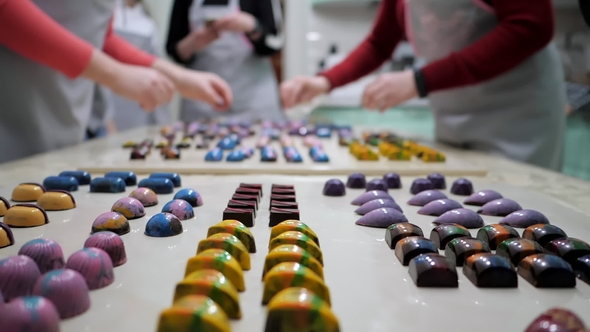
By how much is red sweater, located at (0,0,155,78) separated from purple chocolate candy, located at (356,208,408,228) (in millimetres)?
828

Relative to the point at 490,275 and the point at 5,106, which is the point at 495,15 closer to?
the point at 490,275

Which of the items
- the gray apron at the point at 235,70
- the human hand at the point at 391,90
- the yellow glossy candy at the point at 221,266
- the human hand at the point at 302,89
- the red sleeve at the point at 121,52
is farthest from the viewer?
the gray apron at the point at 235,70

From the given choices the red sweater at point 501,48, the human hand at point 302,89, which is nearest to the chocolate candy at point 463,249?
the red sweater at point 501,48

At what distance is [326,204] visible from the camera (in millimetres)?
771

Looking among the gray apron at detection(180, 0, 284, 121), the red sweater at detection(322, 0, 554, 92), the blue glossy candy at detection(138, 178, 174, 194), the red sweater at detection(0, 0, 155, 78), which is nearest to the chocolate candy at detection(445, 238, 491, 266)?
the blue glossy candy at detection(138, 178, 174, 194)

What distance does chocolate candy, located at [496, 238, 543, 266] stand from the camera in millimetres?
470

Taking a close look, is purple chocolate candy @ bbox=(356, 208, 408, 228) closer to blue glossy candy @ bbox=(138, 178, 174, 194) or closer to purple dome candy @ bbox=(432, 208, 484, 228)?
purple dome candy @ bbox=(432, 208, 484, 228)

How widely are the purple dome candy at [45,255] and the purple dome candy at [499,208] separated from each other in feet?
1.83

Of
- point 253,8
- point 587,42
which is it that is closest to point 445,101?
point 587,42

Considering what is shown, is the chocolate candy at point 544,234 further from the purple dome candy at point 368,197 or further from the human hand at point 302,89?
the human hand at point 302,89

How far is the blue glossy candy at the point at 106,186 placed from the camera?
32.0 inches

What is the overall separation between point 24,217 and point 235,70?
7.16 feet

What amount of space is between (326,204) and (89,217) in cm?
35

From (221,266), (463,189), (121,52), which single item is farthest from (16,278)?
(121,52)
